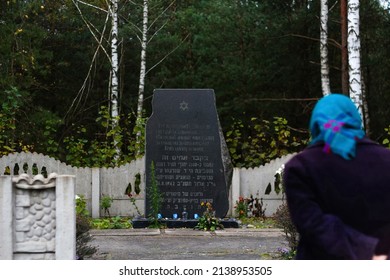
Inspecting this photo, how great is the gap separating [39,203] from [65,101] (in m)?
22.5

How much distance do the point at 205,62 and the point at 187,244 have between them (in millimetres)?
20728

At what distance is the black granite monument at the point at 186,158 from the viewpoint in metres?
12.5

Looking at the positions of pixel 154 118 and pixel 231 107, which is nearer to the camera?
pixel 154 118

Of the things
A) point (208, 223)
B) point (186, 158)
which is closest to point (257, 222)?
point (208, 223)

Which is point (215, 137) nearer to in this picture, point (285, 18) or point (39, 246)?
point (39, 246)

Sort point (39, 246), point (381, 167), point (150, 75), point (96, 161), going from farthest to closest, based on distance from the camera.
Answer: point (150, 75), point (96, 161), point (39, 246), point (381, 167)

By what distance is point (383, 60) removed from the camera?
24047 mm

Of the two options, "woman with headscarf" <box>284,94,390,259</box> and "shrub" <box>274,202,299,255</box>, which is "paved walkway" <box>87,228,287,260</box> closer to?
"shrub" <box>274,202,299,255</box>

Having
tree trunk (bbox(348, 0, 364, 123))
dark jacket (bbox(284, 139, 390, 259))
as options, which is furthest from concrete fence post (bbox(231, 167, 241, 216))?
dark jacket (bbox(284, 139, 390, 259))

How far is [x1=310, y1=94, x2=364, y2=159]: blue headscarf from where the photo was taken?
3295 mm

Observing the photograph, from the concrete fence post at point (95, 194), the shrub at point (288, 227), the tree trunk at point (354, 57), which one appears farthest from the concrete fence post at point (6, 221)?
the tree trunk at point (354, 57)

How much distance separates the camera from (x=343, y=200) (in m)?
3.35

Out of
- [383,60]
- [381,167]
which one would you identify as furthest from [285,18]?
[381,167]

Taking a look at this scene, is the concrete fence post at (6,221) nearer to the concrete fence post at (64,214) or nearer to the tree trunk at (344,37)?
the concrete fence post at (64,214)
